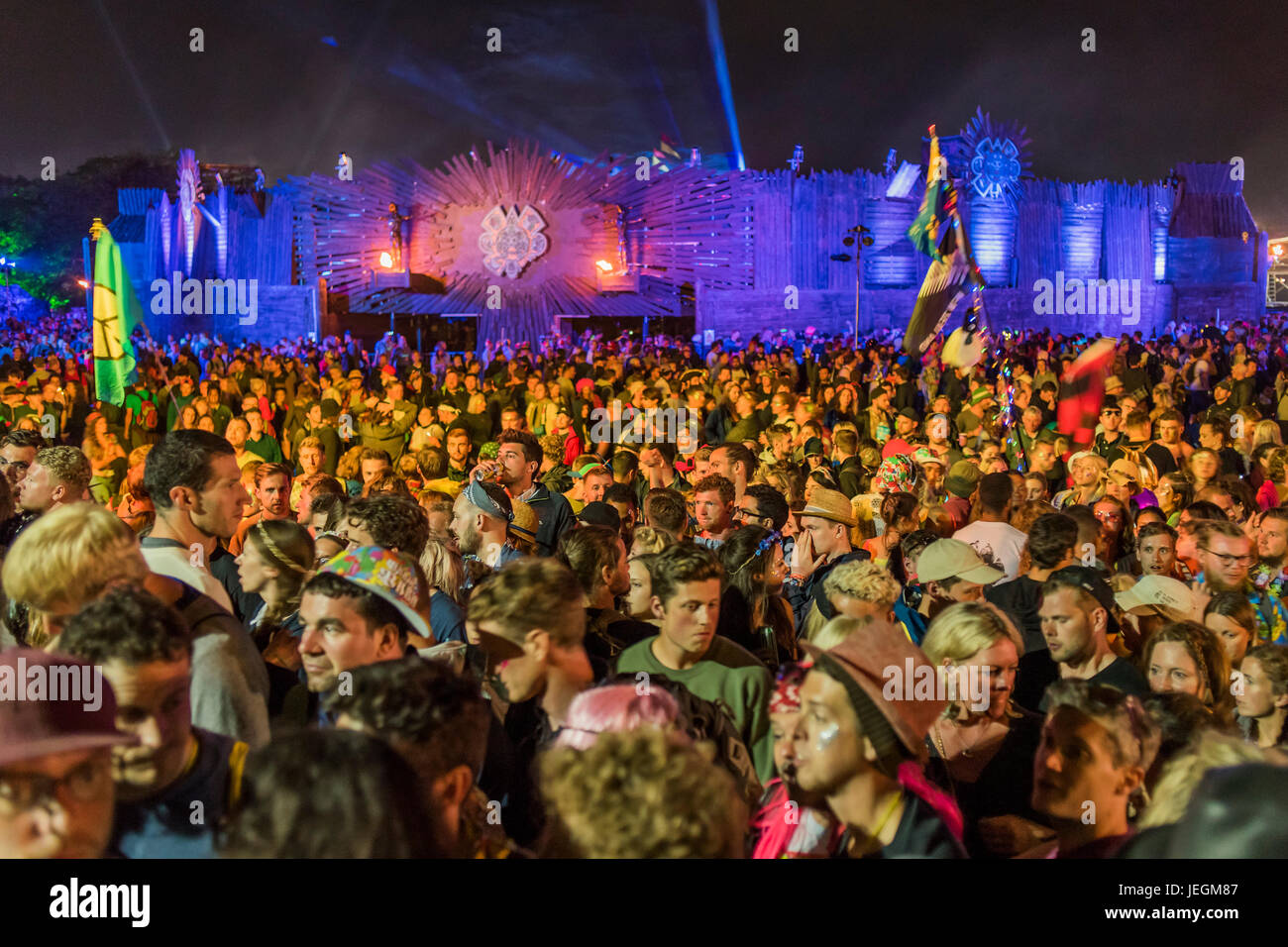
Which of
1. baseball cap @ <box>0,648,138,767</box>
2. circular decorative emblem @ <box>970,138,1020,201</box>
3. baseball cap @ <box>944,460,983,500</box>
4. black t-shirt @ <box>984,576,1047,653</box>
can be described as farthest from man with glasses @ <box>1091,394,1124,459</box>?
circular decorative emblem @ <box>970,138,1020,201</box>

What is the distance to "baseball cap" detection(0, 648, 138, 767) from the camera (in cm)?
200

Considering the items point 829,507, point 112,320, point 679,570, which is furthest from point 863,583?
point 112,320

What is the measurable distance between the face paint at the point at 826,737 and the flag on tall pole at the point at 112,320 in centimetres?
813

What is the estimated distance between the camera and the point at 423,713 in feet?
7.47

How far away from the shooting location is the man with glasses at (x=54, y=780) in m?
1.94

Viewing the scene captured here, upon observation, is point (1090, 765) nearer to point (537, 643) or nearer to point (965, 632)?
point (965, 632)

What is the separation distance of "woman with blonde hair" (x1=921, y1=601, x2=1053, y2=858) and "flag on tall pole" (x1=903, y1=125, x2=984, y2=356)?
8291mm

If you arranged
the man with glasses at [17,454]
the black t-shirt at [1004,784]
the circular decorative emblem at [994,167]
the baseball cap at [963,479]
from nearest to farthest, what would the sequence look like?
1. the black t-shirt at [1004,784]
2. the man with glasses at [17,454]
3. the baseball cap at [963,479]
4. the circular decorative emblem at [994,167]

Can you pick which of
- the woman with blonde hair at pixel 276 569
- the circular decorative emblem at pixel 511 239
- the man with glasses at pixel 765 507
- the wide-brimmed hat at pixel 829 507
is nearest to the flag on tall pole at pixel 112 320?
the man with glasses at pixel 765 507

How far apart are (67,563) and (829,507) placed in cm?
333

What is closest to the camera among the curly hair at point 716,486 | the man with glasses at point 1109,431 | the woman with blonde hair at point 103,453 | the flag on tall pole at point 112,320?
the curly hair at point 716,486

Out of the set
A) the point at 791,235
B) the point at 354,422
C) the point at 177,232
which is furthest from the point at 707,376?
the point at 177,232

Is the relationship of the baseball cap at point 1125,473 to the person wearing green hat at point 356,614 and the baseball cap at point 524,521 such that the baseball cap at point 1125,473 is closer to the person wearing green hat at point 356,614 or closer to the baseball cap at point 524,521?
the baseball cap at point 524,521

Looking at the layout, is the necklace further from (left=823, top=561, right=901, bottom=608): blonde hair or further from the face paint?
(left=823, top=561, right=901, bottom=608): blonde hair
